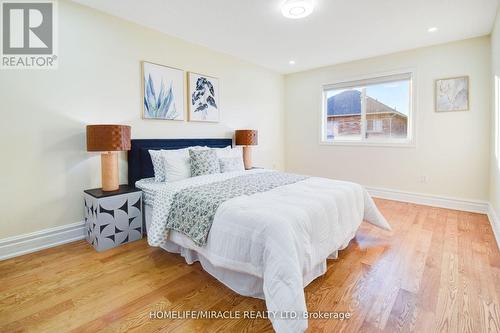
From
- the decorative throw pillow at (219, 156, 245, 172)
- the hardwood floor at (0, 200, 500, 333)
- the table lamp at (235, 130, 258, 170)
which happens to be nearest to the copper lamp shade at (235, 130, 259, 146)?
the table lamp at (235, 130, 258, 170)

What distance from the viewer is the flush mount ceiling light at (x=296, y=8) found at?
2553 millimetres

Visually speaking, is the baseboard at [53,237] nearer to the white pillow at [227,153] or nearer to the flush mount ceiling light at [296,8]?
the white pillow at [227,153]

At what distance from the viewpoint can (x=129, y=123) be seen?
308cm

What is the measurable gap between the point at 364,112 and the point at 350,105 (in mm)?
305

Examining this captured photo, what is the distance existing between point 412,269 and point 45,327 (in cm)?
259

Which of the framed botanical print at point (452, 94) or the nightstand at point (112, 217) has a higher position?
the framed botanical print at point (452, 94)

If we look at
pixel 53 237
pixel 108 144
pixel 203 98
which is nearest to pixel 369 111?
pixel 203 98

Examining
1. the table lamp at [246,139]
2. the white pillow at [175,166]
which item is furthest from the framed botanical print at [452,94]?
the white pillow at [175,166]

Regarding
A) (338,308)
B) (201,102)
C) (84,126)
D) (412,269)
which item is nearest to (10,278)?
(84,126)

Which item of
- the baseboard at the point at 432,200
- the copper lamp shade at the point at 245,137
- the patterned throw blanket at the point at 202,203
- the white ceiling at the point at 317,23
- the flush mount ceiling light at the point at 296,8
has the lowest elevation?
the baseboard at the point at 432,200

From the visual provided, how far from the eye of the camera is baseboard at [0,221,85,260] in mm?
2316

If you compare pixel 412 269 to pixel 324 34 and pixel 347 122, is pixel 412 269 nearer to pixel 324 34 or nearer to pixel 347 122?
pixel 324 34

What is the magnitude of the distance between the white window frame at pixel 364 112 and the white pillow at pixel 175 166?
301 cm

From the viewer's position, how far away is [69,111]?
2615 mm
